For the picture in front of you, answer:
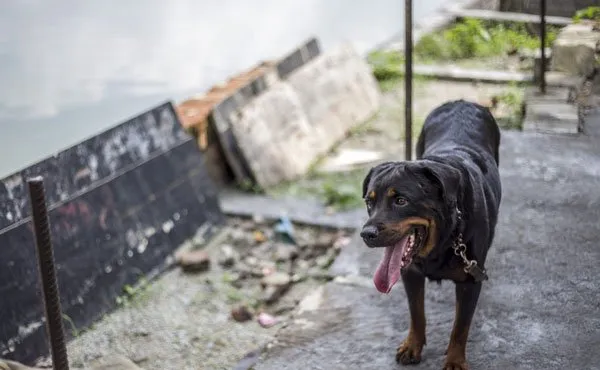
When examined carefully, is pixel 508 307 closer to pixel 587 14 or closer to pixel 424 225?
pixel 424 225

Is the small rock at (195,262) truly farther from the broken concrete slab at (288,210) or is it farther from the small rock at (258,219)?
the broken concrete slab at (288,210)

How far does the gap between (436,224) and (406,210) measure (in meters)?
0.16

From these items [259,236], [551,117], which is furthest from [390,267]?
[551,117]

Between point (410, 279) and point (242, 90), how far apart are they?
4064 millimetres

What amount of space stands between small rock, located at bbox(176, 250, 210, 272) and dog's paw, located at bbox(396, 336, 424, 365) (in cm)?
238

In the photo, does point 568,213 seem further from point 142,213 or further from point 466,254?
point 142,213

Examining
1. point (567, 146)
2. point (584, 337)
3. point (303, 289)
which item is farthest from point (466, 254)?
point (567, 146)

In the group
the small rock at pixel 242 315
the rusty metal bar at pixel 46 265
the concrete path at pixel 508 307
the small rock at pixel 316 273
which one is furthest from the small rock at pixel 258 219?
the rusty metal bar at pixel 46 265

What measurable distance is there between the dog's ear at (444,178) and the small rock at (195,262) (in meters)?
2.87

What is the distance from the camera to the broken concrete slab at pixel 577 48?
672 cm

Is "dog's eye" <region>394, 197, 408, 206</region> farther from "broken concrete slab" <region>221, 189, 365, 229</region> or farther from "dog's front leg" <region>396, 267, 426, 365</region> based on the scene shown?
"broken concrete slab" <region>221, 189, 365, 229</region>

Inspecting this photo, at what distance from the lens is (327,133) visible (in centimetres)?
746

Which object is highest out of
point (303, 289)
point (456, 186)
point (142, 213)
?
point (456, 186)

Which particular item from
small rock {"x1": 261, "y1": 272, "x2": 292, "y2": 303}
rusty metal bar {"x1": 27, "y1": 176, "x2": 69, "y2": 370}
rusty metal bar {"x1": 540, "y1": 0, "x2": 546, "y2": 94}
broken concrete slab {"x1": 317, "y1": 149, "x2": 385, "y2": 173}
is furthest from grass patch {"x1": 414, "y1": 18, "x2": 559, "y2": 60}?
rusty metal bar {"x1": 27, "y1": 176, "x2": 69, "y2": 370}
